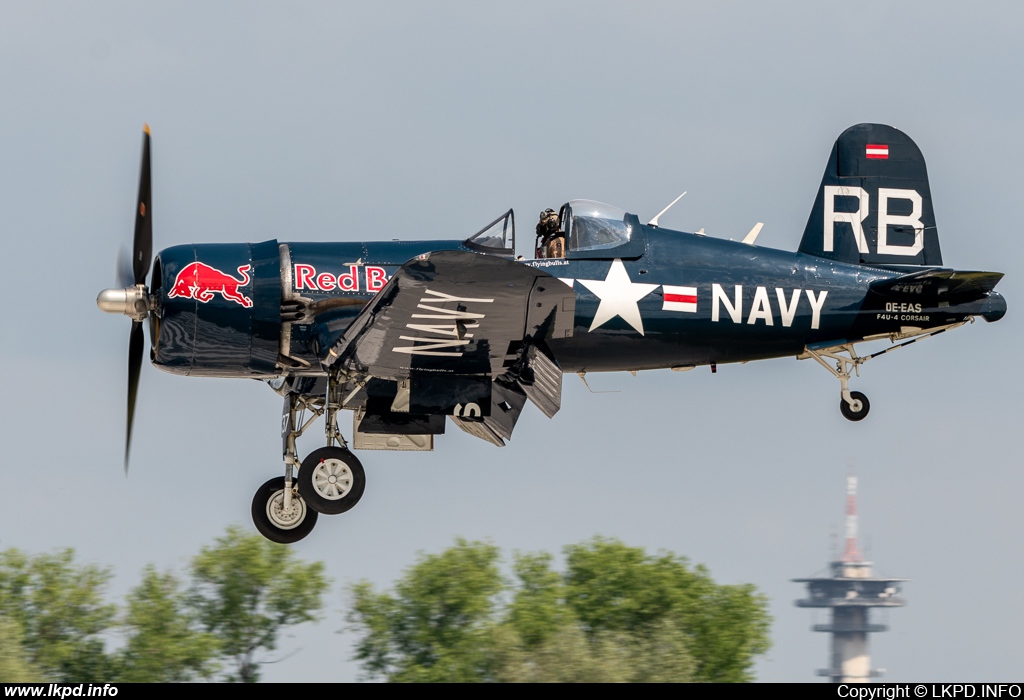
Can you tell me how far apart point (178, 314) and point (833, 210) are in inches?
253

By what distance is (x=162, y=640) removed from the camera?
961 inches

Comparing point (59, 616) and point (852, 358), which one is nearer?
point (852, 358)

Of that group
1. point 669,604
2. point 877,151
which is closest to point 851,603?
point 669,604

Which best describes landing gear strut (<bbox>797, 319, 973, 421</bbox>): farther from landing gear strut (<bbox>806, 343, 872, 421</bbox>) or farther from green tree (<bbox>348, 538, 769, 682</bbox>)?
green tree (<bbox>348, 538, 769, 682</bbox>)

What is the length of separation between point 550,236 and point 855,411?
136 inches

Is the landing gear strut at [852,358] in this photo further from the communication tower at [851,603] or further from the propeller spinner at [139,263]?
the communication tower at [851,603]

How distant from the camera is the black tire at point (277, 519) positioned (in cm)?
1327

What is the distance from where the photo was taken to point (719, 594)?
29.0m

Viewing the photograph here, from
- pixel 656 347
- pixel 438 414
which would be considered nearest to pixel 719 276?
pixel 656 347

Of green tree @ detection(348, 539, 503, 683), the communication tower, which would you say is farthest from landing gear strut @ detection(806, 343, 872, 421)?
the communication tower

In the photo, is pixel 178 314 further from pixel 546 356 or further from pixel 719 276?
pixel 719 276

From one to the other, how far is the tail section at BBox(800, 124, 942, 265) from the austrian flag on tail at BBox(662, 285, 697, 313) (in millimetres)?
1539

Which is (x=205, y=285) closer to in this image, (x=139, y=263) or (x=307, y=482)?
(x=139, y=263)
